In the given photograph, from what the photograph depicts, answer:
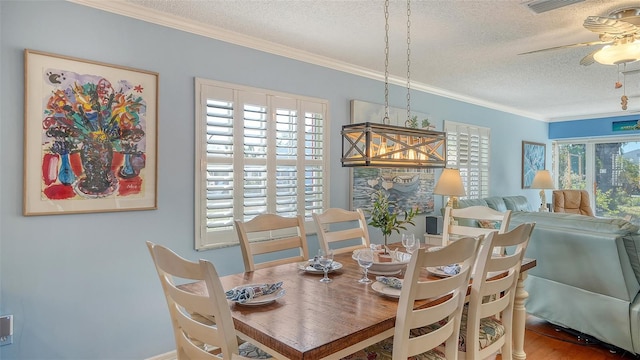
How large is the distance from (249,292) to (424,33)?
2.39 metres

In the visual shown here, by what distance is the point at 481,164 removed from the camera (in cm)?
559

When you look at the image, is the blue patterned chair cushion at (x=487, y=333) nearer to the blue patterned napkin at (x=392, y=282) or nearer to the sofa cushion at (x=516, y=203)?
the blue patterned napkin at (x=392, y=282)

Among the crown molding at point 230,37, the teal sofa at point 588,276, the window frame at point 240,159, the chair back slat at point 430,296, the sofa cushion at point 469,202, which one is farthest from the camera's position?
the sofa cushion at point 469,202

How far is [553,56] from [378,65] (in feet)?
5.34

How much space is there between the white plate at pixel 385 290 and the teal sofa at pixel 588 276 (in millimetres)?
1946

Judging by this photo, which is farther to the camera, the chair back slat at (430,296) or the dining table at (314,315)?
the chair back slat at (430,296)

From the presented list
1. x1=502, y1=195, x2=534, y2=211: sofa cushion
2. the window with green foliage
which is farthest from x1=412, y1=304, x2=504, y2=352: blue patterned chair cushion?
the window with green foliage

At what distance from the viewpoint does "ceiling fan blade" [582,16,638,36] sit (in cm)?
221

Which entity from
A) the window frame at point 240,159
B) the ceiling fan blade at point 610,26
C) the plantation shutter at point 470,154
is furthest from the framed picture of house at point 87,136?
the plantation shutter at point 470,154

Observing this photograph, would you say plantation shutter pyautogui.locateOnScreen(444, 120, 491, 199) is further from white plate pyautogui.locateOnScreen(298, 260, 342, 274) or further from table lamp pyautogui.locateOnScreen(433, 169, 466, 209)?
white plate pyautogui.locateOnScreen(298, 260, 342, 274)

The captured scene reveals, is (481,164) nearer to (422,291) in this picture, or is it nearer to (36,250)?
(422,291)

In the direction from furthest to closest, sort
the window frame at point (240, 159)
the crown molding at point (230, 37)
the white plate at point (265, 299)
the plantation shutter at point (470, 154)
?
the plantation shutter at point (470, 154)
the window frame at point (240, 159)
the crown molding at point (230, 37)
the white plate at point (265, 299)

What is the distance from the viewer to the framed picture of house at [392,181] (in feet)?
12.7

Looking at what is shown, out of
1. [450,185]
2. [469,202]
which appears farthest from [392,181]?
[469,202]
